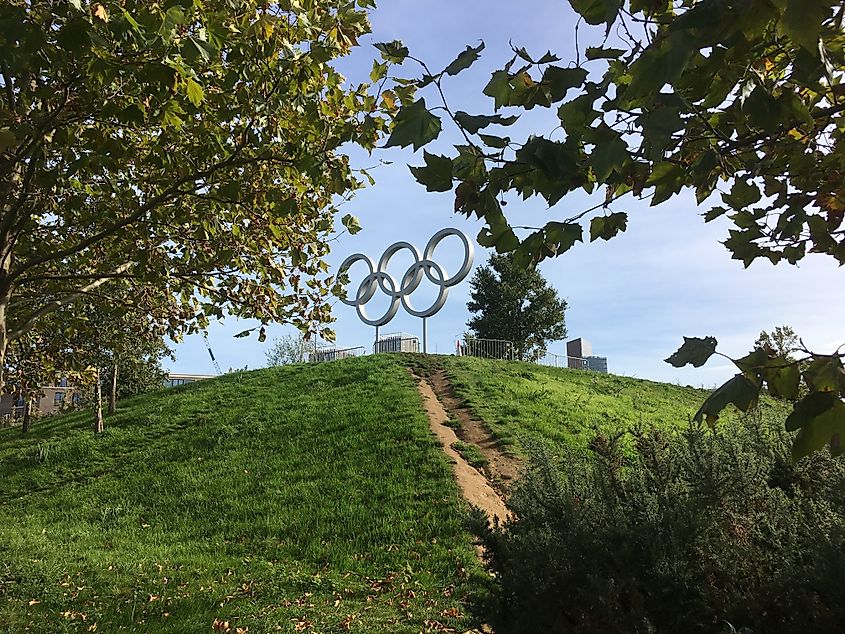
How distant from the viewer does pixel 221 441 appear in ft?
46.6

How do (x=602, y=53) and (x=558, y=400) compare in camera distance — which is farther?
(x=558, y=400)

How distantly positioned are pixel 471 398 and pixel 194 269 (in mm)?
11242

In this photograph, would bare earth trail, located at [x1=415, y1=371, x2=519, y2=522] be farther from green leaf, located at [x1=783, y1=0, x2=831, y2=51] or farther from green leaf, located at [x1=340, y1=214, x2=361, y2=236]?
green leaf, located at [x1=783, y1=0, x2=831, y2=51]

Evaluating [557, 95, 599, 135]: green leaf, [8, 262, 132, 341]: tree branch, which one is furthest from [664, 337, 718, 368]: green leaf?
[8, 262, 132, 341]: tree branch

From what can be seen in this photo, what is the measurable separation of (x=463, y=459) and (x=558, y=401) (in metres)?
6.08

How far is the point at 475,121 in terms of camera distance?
59.2 inches

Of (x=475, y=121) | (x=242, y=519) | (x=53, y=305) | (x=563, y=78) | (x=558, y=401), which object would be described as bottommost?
(x=242, y=519)

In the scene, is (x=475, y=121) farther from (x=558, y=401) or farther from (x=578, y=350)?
(x=578, y=350)

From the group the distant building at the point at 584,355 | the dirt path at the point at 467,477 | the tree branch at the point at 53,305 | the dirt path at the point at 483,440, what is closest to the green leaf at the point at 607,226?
the tree branch at the point at 53,305

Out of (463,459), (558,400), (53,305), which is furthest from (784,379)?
(558,400)

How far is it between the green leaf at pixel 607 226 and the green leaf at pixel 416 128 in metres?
1.18

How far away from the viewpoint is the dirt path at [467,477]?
31.3ft

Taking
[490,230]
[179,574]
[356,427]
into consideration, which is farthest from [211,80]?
[356,427]

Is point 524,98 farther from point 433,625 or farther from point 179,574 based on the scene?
point 179,574
